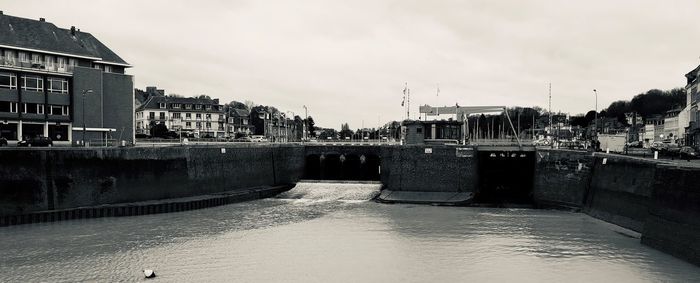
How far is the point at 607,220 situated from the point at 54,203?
36695mm

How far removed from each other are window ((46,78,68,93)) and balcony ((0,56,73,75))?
1.02 meters

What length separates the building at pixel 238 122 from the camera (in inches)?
6281

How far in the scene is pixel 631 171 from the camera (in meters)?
33.8

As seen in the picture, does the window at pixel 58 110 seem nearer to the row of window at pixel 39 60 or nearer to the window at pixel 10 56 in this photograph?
the row of window at pixel 39 60

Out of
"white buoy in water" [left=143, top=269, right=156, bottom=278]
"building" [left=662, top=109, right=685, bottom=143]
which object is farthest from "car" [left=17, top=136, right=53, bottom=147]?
"building" [left=662, top=109, right=685, bottom=143]

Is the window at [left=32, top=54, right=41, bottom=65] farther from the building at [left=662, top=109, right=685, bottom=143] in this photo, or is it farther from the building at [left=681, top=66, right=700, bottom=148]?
the building at [left=662, top=109, right=685, bottom=143]

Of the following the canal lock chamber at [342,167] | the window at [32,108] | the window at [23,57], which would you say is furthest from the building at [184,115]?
the canal lock chamber at [342,167]

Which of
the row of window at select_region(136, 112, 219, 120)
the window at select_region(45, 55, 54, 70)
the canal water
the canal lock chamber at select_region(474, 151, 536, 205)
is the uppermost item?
the window at select_region(45, 55, 54, 70)

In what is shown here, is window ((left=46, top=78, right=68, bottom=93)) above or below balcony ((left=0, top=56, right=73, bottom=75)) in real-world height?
below

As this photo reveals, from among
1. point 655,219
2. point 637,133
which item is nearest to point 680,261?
point 655,219

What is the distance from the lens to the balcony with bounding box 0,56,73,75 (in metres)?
60.1

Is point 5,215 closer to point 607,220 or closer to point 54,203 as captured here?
point 54,203

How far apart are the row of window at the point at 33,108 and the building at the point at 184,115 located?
201 feet

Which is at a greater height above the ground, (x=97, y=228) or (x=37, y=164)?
(x=37, y=164)
